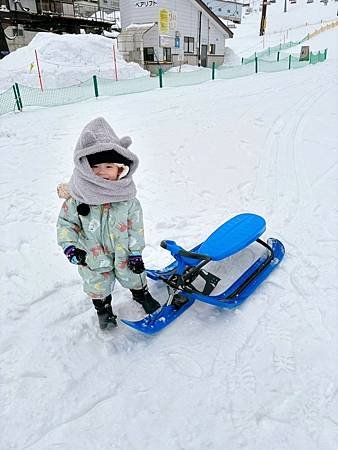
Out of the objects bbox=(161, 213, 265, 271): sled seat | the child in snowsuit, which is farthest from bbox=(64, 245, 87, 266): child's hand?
bbox=(161, 213, 265, 271): sled seat

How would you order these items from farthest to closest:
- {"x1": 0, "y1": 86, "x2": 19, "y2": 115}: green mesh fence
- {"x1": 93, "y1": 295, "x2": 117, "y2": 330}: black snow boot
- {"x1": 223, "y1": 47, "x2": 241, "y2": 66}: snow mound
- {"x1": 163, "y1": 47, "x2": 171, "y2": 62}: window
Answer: {"x1": 223, "y1": 47, "x2": 241, "y2": 66}: snow mound, {"x1": 163, "y1": 47, "x2": 171, "y2": 62}: window, {"x1": 0, "y1": 86, "x2": 19, "y2": 115}: green mesh fence, {"x1": 93, "y1": 295, "x2": 117, "y2": 330}: black snow boot

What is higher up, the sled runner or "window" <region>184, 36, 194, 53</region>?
the sled runner

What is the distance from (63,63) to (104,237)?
670 inches

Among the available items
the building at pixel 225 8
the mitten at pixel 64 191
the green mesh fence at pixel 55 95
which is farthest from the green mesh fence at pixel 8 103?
the building at pixel 225 8

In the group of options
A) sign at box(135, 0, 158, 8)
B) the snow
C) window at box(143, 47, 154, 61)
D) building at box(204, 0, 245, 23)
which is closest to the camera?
the snow

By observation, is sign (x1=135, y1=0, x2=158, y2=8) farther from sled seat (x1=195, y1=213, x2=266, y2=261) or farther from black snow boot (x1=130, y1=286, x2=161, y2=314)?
black snow boot (x1=130, y1=286, x2=161, y2=314)

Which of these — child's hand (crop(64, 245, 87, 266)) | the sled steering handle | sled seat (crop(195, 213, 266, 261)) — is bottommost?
sled seat (crop(195, 213, 266, 261))

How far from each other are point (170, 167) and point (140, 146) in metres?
1.39

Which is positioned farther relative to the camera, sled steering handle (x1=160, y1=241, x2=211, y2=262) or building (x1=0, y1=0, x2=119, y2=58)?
building (x1=0, y1=0, x2=119, y2=58)

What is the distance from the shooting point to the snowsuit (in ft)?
6.57

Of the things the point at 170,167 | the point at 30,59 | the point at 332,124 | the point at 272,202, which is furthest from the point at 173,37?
the point at 272,202

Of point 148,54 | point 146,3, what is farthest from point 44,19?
point 148,54

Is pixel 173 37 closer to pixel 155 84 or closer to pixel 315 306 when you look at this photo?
pixel 155 84

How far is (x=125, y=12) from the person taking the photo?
2209 centimetres
